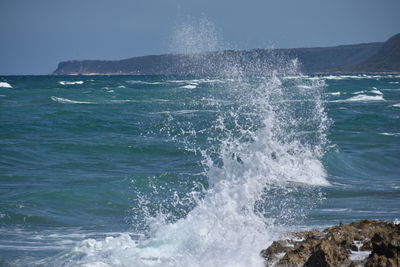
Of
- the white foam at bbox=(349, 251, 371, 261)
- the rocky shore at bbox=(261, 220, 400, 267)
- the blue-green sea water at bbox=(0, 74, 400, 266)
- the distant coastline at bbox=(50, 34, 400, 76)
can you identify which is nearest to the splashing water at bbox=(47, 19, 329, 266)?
the blue-green sea water at bbox=(0, 74, 400, 266)

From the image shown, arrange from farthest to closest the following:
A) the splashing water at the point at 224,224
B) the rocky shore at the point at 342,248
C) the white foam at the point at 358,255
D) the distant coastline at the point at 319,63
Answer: the distant coastline at the point at 319,63
the splashing water at the point at 224,224
the white foam at the point at 358,255
the rocky shore at the point at 342,248

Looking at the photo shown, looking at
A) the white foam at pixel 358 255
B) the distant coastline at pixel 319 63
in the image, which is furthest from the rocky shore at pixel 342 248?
the distant coastline at pixel 319 63

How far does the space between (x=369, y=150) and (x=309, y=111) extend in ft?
40.9

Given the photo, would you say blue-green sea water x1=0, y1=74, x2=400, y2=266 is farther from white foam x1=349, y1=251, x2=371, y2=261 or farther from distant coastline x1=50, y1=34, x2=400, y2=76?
Result: distant coastline x1=50, y1=34, x2=400, y2=76

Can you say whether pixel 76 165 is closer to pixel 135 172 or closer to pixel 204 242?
pixel 135 172

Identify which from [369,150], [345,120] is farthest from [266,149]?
[345,120]

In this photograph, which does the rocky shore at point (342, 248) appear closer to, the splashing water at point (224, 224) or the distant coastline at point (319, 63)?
the splashing water at point (224, 224)

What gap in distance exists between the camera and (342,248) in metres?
5.75

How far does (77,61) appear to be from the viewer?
17688 cm

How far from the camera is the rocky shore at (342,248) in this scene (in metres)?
5.29

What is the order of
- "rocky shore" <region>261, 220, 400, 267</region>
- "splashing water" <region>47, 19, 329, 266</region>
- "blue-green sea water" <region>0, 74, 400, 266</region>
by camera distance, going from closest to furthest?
1. "rocky shore" <region>261, 220, 400, 267</region>
2. "splashing water" <region>47, 19, 329, 266</region>
3. "blue-green sea water" <region>0, 74, 400, 266</region>

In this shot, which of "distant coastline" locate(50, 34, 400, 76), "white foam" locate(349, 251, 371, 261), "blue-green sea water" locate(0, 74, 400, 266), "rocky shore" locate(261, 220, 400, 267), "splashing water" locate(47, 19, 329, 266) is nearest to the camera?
"rocky shore" locate(261, 220, 400, 267)

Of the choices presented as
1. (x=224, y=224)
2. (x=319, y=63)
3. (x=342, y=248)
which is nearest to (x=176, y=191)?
(x=224, y=224)

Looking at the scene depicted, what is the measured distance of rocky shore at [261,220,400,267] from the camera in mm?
5289
